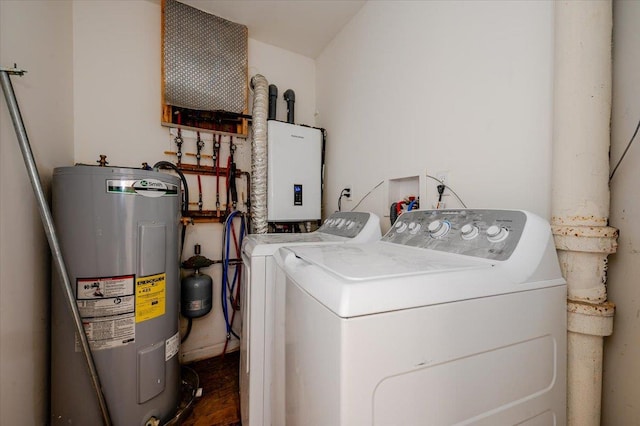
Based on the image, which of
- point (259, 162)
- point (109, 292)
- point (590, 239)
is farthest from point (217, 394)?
point (590, 239)

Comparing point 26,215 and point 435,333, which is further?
point 26,215

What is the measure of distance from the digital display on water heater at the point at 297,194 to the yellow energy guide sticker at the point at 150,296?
1.06 metres

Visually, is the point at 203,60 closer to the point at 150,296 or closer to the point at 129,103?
the point at 129,103

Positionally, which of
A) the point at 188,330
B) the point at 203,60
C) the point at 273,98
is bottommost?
the point at 188,330

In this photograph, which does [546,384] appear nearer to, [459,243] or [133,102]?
[459,243]

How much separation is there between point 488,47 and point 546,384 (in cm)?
123

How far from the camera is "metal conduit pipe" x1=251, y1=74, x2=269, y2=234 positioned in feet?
6.38

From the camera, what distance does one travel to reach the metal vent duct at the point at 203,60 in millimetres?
1833

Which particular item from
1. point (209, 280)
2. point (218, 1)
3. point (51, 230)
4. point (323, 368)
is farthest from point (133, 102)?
point (323, 368)

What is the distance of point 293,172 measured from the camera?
2.07m

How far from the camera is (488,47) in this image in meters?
1.06

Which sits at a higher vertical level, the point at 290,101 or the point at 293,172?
the point at 290,101

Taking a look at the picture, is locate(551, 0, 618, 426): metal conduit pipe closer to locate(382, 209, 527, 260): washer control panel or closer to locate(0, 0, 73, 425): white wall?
locate(382, 209, 527, 260): washer control panel

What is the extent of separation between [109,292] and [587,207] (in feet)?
5.96
